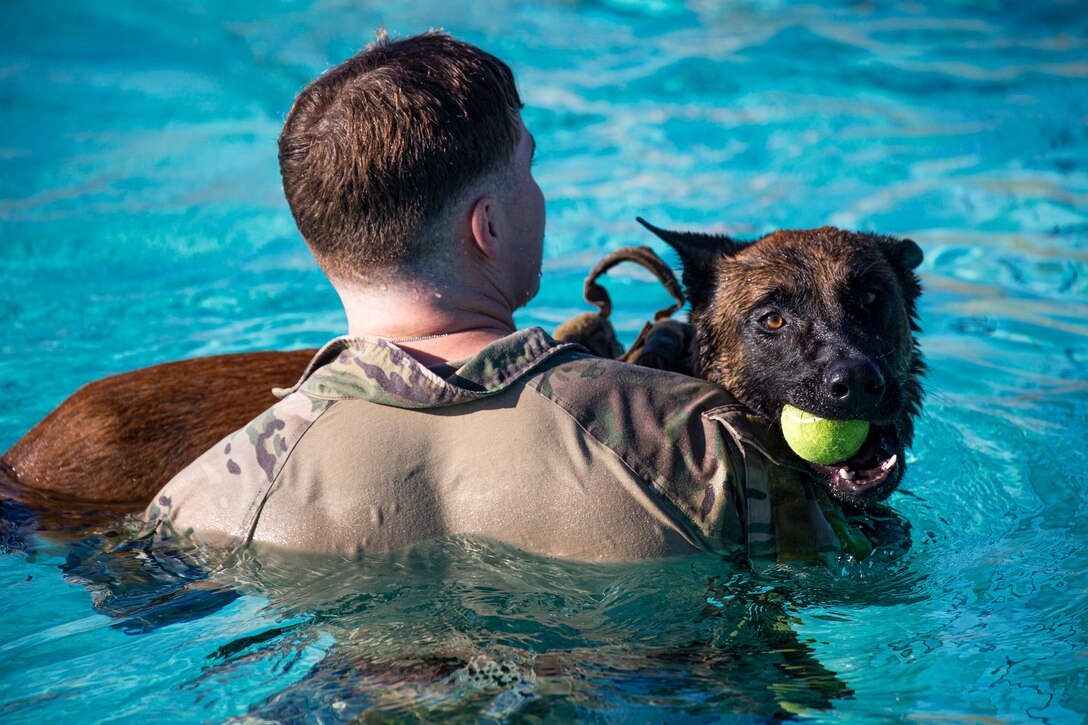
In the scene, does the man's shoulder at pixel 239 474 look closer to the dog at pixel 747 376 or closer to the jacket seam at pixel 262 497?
the jacket seam at pixel 262 497

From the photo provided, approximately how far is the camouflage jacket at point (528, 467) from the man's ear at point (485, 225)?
423 mm

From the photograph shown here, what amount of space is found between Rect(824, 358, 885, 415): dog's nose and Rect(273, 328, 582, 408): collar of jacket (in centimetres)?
85

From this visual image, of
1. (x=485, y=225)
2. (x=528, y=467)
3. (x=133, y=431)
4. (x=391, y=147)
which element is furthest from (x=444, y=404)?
(x=133, y=431)

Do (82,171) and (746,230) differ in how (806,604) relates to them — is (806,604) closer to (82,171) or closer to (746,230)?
(746,230)

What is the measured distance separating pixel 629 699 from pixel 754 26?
38.3 feet

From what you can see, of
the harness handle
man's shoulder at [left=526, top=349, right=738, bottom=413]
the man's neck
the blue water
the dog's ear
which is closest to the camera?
the blue water

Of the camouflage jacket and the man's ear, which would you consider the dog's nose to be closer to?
the camouflage jacket

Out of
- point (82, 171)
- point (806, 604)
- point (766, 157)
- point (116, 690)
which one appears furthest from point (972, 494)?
point (82, 171)

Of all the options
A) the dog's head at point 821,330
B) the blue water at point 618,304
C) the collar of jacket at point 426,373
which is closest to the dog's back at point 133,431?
the blue water at point 618,304

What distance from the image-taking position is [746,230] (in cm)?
962

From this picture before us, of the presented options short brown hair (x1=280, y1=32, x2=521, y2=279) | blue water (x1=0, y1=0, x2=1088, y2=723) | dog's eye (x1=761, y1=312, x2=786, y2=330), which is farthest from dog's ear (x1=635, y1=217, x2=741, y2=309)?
blue water (x1=0, y1=0, x2=1088, y2=723)

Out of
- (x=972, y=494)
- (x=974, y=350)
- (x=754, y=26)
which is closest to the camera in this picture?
(x=972, y=494)

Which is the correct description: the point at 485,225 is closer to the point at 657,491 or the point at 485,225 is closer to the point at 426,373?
the point at 426,373

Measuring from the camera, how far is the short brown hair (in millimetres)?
3545
